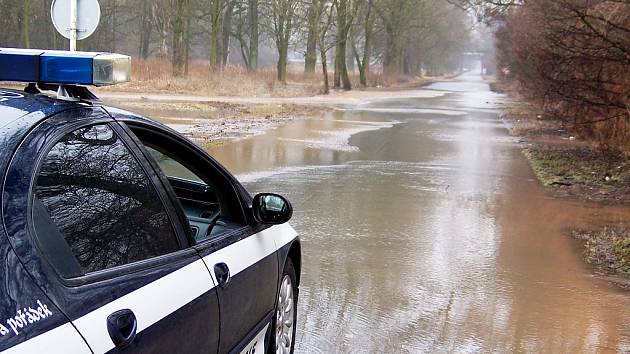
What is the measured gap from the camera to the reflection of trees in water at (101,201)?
85.9 inches

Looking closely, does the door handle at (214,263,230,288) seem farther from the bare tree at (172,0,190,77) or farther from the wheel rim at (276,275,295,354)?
the bare tree at (172,0,190,77)

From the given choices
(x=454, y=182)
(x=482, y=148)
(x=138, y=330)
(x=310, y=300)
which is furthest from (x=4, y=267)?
(x=482, y=148)

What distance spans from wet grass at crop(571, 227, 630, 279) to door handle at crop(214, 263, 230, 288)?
4835 millimetres

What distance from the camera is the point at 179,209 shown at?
280 centimetres

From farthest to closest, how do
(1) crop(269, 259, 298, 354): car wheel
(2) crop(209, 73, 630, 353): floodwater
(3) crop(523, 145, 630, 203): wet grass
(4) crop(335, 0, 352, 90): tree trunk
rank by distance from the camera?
(4) crop(335, 0, 352, 90): tree trunk < (3) crop(523, 145, 630, 203): wet grass < (2) crop(209, 73, 630, 353): floodwater < (1) crop(269, 259, 298, 354): car wheel

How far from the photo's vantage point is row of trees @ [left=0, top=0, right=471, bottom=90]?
40469 millimetres

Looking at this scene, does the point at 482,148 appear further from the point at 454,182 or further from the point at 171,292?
the point at 171,292

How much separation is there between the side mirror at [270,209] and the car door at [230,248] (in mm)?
70

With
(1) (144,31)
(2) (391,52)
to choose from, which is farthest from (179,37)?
(2) (391,52)

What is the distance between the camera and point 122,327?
2074mm

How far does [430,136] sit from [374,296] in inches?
572

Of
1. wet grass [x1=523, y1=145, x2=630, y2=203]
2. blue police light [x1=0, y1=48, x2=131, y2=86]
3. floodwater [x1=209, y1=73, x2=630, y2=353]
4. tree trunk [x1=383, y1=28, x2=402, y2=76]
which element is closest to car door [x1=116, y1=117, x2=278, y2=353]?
blue police light [x1=0, y1=48, x2=131, y2=86]

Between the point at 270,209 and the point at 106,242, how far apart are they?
4.35 ft

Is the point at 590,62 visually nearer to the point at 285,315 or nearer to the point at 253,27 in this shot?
the point at 285,315
